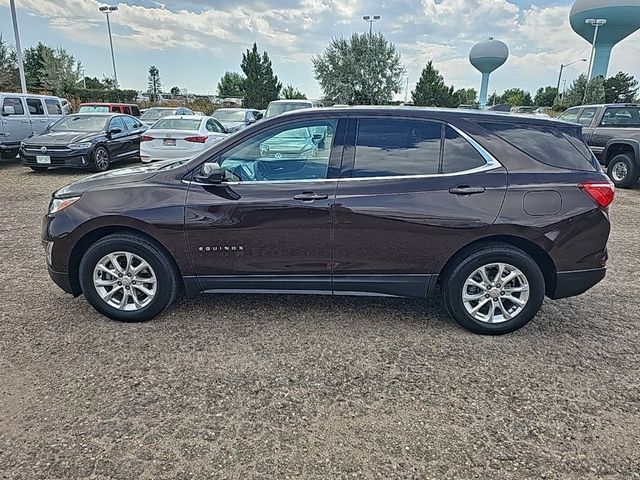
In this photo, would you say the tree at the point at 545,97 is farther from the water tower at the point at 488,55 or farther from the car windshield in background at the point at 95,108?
the car windshield in background at the point at 95,108

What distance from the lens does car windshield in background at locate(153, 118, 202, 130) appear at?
11.5 meters

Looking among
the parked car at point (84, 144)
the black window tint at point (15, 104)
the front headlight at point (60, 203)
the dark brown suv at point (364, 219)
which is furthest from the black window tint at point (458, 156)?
the black window tint at point (15, 104)

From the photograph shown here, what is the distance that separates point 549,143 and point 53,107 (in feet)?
50.2

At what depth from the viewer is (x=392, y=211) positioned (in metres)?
3.36

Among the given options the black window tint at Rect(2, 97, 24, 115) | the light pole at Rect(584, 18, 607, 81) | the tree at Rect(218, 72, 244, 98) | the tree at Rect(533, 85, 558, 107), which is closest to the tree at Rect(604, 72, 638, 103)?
the light pole at Rect(584, 18, 607, 81)

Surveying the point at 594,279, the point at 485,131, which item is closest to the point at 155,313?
the point at 485,131

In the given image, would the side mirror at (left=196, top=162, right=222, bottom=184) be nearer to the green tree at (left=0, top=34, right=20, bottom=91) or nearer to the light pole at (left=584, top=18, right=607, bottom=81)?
the green tree at (left=0, top=34, right=20, bottom=91)

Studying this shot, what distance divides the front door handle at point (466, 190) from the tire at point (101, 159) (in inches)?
418

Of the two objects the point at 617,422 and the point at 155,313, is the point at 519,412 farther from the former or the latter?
the point at 155,313

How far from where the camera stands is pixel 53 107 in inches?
569

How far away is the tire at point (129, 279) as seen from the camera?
349 centimetres

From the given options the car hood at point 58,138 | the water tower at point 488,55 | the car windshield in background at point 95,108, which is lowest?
the car hood at point 58,138

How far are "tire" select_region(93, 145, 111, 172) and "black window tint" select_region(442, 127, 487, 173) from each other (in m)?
10.5

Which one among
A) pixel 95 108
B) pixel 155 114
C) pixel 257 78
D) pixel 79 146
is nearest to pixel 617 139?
pixel 79 146
